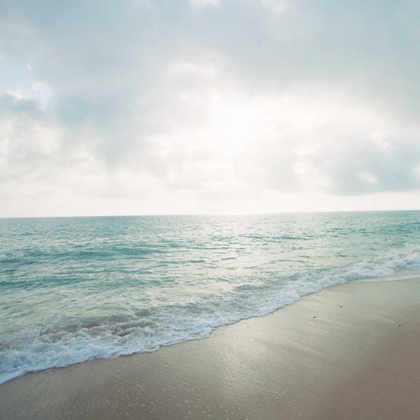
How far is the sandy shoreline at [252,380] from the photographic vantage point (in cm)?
408

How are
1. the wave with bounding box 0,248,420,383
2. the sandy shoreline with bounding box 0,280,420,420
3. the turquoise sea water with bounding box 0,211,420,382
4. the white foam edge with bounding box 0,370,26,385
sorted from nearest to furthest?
the sandy shoreline with bounding box 0,280,420,420, the white foam edge with bounding box 0,370,26,385, the wave with bounding box 0,248,420,383, the turquoise sea water with bounding box 0,211,420,382

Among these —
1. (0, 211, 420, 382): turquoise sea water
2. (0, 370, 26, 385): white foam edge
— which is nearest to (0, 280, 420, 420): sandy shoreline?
(0, 370, 26, 385): white foam edge

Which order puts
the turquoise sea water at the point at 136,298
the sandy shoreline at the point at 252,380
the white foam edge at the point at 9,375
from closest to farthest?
the sandy shoreline at the point at 252,380 → the white foam edge at the point at 9,375 → the turquoise sea water at the point at 136,298

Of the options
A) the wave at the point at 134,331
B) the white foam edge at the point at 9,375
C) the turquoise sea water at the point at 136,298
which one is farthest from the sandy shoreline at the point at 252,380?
the turquoise sea water at the point at 136,298

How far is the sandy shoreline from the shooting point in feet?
13.4

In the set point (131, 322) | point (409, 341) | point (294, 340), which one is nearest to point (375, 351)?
point (409, 341)

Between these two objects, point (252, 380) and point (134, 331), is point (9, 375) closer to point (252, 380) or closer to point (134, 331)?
point (134, 331)

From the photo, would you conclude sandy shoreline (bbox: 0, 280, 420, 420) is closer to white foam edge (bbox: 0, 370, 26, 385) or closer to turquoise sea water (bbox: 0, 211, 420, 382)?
white foam edge (bbox: 0, 370, 26, 385)

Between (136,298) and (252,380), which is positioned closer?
(252,380)

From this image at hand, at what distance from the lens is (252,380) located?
4.85 metres

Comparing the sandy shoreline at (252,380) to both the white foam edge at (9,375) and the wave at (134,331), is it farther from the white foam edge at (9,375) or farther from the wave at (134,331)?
the wave at (134,331)

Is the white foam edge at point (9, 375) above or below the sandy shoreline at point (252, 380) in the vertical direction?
below

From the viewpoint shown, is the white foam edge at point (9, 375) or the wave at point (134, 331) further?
the wave at point (134, 331)

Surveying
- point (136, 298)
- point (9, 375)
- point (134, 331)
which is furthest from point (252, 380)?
point (136, 298)
